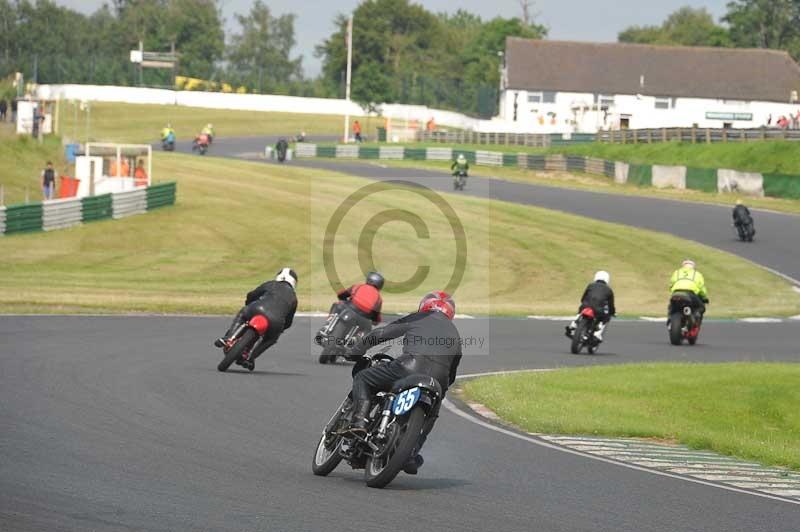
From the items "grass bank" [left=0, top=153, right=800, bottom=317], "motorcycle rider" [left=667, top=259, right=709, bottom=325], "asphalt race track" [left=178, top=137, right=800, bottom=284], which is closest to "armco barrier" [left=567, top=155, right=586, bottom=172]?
"asphalt race track" [left=178, top=137, right=800, bottom=284]

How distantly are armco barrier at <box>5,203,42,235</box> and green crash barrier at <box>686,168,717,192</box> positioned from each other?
32.5 m

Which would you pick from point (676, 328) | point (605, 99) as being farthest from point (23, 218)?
point (605, 99)

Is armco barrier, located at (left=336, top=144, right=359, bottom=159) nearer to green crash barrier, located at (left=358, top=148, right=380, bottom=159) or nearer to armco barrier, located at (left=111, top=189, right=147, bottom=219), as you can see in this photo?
green crash barrier, located at (left=358, top=148, right=380, bottom=159)

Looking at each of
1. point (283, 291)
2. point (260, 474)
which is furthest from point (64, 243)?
point (260, 474)

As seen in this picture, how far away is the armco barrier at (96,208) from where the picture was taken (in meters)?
41.3

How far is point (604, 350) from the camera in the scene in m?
23.1

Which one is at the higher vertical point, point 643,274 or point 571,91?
point 571,91

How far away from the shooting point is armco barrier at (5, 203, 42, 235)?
37000 millimetres

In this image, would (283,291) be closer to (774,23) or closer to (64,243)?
(64,243)

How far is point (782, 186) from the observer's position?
185ft

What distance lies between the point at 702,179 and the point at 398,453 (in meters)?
53.2

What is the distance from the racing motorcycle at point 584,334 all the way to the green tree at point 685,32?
417 ft

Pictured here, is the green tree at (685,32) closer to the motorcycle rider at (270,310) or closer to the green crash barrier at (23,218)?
the green crash barrier at (23,218)

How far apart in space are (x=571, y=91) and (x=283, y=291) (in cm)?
9165
